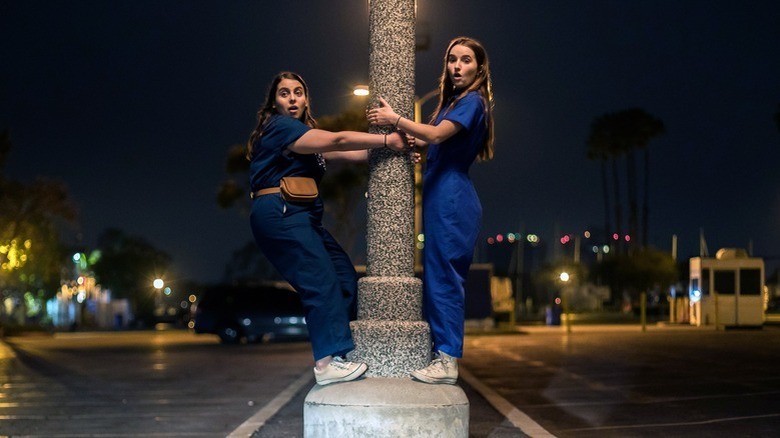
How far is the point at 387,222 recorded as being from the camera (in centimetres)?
603

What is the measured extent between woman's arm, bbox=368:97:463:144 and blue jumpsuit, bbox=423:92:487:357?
60 mm

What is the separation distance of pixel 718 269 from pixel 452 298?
33777 mm

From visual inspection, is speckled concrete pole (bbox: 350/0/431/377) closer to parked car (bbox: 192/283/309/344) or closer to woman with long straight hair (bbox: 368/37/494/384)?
woman with long straight hair (bbox: 368/37/494/384)

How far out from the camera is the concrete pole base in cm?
557

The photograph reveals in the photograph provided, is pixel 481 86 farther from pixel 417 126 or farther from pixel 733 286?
pixel 733 286

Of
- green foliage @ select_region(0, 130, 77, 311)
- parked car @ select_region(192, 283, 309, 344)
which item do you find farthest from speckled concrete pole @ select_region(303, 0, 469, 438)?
green foliage @ select_region(0, 130, 77, 311)

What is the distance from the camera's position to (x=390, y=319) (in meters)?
6.00

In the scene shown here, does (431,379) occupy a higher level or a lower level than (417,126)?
lower

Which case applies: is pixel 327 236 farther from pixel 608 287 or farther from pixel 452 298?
pixel 608 287

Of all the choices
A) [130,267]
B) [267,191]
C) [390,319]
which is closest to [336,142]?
[267,191]

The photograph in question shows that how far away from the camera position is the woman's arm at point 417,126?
5.84 m

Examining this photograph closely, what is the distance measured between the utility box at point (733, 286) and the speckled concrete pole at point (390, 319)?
3241 cm

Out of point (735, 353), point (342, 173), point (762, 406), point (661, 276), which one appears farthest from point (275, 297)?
point (661, 276)

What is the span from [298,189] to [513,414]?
14.8 ft
